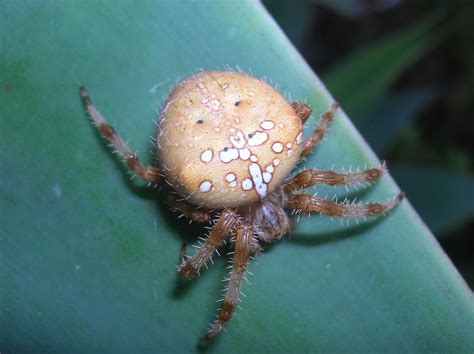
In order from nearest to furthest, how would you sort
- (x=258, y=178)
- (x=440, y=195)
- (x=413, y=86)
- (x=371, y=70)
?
(x=258, y=178) < (x=440, y=195) < (x=371, y=70) < (x=413, y=86)

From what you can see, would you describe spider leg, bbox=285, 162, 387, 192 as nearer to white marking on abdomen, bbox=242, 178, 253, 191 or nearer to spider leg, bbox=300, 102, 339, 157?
spider leg, bbox=300, 102, 339, 157

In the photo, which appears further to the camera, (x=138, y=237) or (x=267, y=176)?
(x=267, y=176)

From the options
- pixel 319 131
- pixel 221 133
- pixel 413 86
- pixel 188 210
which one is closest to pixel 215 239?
pixel 188 210

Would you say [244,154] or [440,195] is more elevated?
[244,154]

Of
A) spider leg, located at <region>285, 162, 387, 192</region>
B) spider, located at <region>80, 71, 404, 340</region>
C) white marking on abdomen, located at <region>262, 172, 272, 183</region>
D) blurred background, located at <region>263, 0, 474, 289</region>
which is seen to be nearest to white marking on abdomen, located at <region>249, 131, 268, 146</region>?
spider, located at <region>80, 71, 404, 340</region>

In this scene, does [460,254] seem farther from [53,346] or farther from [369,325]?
[53,346]

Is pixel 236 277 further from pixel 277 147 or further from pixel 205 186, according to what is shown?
pixel 277 147

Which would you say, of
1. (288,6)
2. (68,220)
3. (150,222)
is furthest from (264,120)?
(288,6)
